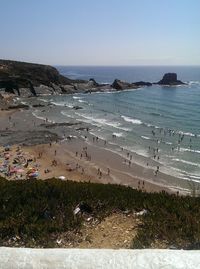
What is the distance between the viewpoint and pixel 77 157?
4244 centimetres

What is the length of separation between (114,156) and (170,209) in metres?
33.4

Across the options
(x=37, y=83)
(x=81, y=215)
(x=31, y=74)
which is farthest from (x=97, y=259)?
(x=31, y=74)

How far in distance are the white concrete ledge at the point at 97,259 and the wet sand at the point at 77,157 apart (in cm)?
2826

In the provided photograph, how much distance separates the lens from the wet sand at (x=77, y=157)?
34.7 metres

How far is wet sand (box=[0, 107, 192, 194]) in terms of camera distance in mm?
34666

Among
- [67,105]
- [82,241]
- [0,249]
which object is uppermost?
[0,249]

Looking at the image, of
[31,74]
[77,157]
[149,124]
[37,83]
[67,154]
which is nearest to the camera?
[77,157]

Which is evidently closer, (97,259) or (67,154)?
(97,259)

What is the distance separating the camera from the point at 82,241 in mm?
7965

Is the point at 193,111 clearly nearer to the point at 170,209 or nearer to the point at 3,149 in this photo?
the point at 3,149

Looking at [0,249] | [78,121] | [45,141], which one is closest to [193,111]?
[78,121]

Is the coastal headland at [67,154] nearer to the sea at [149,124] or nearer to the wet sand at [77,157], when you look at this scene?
the wet sand at [77,157]

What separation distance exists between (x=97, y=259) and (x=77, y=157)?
1548 inches

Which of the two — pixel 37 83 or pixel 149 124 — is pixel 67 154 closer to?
pixel 149 124
